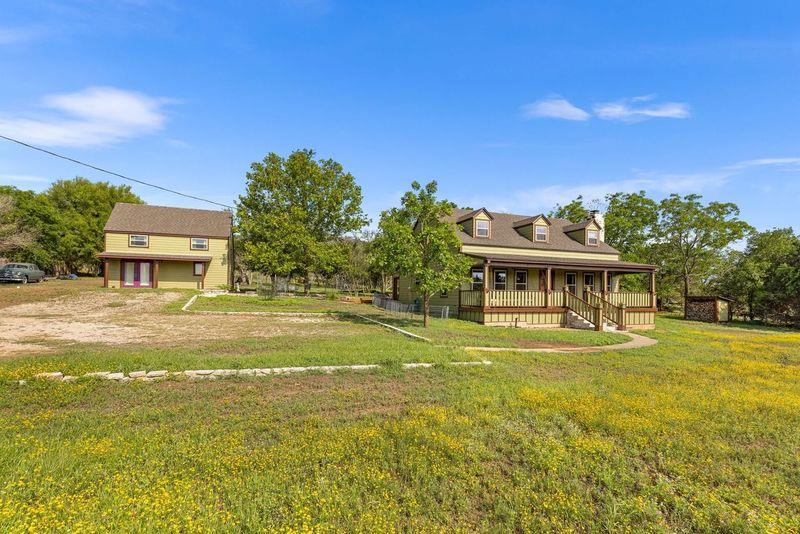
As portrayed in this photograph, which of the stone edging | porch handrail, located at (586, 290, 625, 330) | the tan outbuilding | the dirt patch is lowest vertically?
the stone edging

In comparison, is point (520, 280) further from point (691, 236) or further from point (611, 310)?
point (691, 236)

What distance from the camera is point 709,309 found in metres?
29.8

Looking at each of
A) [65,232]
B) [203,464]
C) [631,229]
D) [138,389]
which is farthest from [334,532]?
[65,232]

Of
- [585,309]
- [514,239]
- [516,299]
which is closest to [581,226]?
[514,239]

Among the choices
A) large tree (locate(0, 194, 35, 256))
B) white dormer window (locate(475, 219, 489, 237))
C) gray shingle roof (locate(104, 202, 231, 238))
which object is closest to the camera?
white dormer window (locate(475, 219, 489, 237))

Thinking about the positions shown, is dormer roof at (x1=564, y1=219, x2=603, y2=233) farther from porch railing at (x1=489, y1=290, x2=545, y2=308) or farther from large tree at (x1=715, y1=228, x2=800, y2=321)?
large tree at (x1=715, y1=228, x2=800, y2=321)

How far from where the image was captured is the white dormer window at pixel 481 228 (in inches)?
944

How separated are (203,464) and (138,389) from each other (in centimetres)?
352

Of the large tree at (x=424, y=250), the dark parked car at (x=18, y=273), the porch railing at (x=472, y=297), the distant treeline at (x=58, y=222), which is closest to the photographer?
the large tree at (x=424, y=250)

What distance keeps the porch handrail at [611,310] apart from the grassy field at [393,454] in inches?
451

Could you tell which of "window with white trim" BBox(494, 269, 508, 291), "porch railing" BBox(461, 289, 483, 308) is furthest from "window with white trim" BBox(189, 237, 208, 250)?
"window with white trim" BBox(494, 269, 508, 291)

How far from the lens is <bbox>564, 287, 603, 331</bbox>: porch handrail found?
19000 mm

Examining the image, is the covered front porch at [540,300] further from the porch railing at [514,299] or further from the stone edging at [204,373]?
the stone edging at [204,373]

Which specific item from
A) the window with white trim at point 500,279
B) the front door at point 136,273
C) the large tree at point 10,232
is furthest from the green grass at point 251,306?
the large tree at point 10,232
